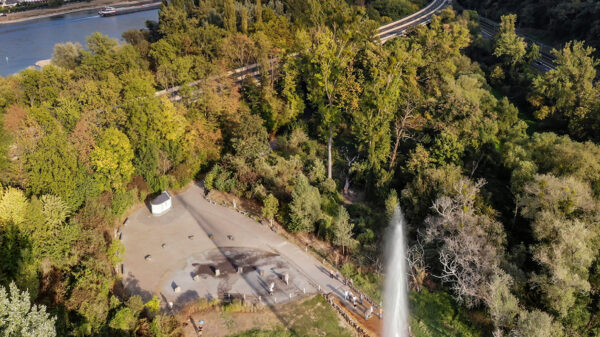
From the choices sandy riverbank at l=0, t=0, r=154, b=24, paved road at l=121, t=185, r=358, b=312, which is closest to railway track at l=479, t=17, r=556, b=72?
paved road at l=121, t=185, r=358, b=312

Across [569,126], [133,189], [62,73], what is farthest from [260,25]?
[569,126]

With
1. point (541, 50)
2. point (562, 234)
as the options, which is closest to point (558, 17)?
point (541, 50)

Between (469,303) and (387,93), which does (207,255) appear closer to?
(469,303)

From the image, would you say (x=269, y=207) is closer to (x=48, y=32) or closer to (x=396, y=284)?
(x=396, y=284)

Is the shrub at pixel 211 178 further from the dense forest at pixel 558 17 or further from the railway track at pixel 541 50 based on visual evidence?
the dense forest at pixel 558 17

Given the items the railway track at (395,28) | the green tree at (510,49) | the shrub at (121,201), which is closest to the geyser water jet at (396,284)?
the shrub at (121,201)
